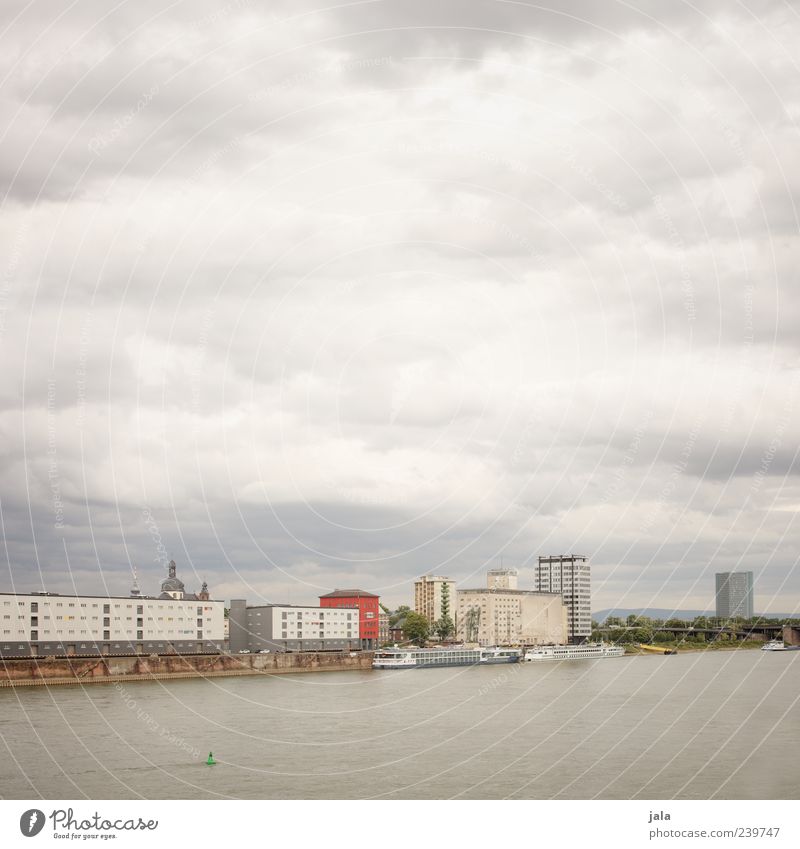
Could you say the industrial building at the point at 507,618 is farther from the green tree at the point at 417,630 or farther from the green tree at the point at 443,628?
the green tree at the point at 417,630

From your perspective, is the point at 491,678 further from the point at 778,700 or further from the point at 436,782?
the point at 436,782

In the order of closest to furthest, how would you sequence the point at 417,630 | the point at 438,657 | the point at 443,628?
the point at 438,657 → the point at 417,630 → the point at 443,628

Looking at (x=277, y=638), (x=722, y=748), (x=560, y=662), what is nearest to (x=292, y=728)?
(x=722, y=748)

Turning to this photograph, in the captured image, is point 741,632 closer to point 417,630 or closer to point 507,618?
point 507,618

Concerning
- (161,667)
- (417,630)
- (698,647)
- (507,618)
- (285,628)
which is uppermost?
(285,628)

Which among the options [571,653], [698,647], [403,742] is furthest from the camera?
[698,647]

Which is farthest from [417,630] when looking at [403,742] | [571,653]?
[403,742]
